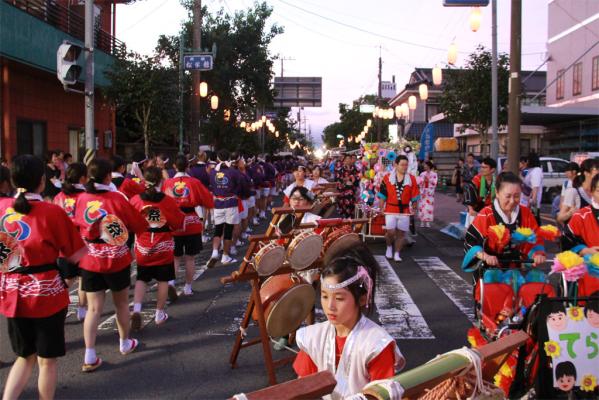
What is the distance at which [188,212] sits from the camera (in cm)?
781

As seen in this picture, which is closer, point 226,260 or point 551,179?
point 226,260

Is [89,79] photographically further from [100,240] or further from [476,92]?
[476,92]

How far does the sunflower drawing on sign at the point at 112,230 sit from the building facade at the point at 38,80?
893cm

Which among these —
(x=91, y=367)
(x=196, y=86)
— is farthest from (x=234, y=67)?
(x=91, y=367)

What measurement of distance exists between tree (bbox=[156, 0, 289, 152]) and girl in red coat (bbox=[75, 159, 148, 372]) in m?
20.9

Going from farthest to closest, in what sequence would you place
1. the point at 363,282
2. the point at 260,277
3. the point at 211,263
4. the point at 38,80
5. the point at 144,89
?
the point at 38,80
the point at 144,89
the point at 211,263
the point at 260,277
the point at 363,282

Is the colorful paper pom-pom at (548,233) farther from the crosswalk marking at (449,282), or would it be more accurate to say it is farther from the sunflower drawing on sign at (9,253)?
the sunflower drawing on sign at (9,253)

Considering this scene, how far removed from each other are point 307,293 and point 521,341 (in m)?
2.51

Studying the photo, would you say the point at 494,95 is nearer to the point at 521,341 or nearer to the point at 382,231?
the point at 382,231

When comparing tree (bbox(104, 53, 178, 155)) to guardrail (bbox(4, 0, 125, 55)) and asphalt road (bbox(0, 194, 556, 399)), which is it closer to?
guardrail (bbox(4, 0, 125, 55))

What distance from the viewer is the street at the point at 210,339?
15.0ft

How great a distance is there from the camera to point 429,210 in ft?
46.1

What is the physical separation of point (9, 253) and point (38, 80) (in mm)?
14492

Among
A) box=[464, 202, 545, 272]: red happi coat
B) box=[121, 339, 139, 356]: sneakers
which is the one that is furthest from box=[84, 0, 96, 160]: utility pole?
box=[464, 202, 545, 272]: red happi coat
